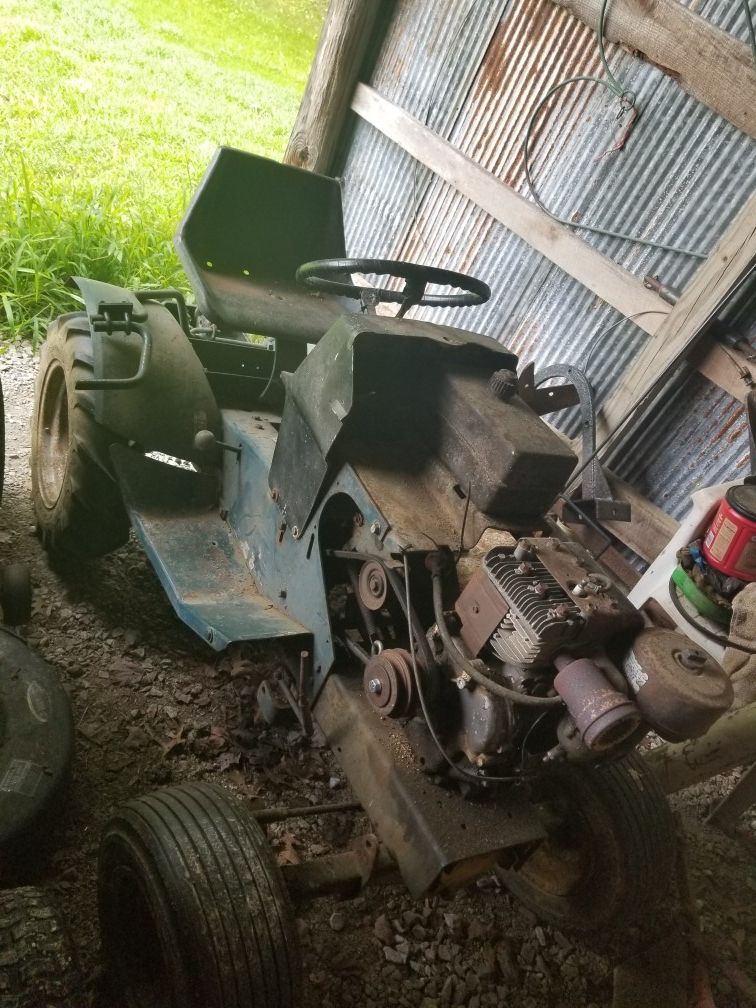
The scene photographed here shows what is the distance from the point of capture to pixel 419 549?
1.67 metres

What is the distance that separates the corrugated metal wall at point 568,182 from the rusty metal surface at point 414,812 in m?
2.23

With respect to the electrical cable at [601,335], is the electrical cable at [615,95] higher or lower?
higher

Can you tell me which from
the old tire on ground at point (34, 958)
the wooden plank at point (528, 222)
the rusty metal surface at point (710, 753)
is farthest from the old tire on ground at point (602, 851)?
the wooden plank at point (528, 222)

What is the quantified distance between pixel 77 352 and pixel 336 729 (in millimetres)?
1641

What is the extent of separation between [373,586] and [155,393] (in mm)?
1125

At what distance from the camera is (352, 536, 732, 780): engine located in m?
1.33

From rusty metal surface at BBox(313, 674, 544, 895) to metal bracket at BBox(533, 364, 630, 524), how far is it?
1.97 m

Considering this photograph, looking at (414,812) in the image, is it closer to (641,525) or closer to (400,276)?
(400,276)

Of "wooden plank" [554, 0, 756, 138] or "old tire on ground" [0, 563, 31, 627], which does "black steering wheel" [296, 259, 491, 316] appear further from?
"wooden plank" [554, 0, 756, 138]

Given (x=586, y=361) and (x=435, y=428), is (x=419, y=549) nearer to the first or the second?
(x=435, y=428)

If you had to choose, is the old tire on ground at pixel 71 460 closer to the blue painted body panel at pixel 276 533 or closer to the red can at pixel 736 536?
the blue painted body panel at pixel 276 533

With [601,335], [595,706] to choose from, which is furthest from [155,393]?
[601,335]

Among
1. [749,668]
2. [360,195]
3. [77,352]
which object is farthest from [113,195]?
[749,668]

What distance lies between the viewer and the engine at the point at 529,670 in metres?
1.33
